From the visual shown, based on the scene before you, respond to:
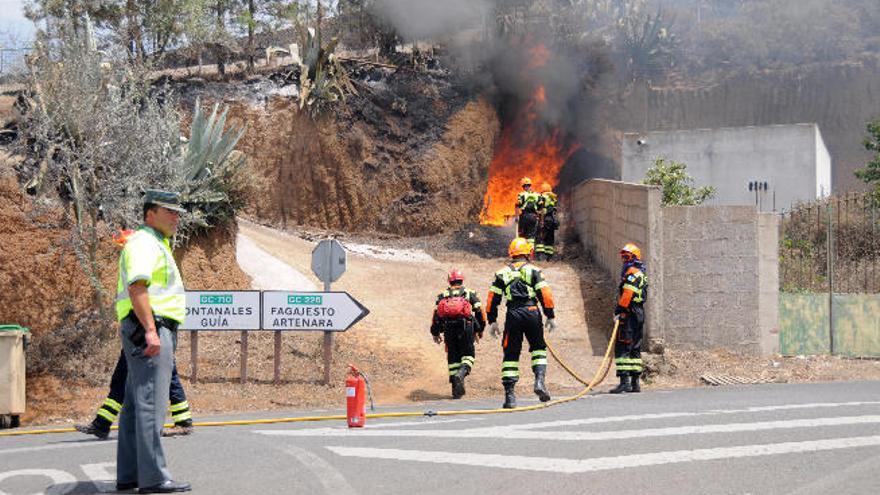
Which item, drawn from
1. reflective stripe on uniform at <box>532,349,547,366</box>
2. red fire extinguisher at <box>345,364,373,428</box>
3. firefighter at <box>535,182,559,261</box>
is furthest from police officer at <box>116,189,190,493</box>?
firefighter at <box>535,182,559,261</box>

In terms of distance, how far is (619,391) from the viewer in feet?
44.9

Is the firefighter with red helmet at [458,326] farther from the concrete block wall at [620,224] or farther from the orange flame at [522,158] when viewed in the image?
the orange flame at [522,158]

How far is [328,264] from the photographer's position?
14.6 meters

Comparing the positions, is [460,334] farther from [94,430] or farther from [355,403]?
[94,430]

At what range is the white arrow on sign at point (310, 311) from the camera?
14.5 meters

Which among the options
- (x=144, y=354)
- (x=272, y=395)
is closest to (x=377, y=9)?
(x=272, y=395)

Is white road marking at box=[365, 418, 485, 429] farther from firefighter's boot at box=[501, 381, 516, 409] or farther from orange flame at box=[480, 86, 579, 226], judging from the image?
orange flame at box=[480, 86, 579, 226]

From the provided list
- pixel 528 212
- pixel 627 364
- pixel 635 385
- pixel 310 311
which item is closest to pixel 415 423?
pixel 627 364

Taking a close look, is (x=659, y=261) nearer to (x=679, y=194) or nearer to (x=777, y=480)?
(x=777, y=480)

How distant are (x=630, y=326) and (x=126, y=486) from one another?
8429 mm

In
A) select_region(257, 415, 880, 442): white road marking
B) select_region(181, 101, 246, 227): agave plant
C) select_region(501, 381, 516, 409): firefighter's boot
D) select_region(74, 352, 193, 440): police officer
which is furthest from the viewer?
select_region(181, 101, 246, 227): agave plant

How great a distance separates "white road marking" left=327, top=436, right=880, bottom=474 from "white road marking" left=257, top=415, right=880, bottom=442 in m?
0.73

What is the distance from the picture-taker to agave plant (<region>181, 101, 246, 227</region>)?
55.0 ft

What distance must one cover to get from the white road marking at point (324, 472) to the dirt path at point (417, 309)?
659cm
